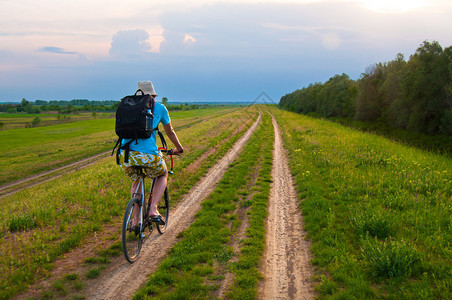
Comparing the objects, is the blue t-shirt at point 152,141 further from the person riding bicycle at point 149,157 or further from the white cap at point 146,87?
the white cap at point 146,87

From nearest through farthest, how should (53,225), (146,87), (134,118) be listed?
(134,118) < (146,87) < (53,225)

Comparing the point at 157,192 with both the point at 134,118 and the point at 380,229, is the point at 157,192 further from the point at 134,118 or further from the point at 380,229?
the point at 380,229

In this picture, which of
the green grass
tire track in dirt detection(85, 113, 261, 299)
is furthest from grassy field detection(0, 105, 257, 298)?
the green grass

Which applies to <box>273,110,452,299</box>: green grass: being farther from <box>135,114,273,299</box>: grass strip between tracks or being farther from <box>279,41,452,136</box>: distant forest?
<box>279,41,452,136</box>: distant forest

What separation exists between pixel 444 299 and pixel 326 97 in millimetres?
84742

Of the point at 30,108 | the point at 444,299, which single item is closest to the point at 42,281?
the point at 444,299

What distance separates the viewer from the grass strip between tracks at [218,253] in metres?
4.16

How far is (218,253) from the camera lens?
529 centimetres

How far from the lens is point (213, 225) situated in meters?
6.57

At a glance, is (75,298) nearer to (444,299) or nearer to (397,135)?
(444,299)

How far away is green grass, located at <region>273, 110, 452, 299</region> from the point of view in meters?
4.13

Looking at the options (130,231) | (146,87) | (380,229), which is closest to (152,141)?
(146,87)

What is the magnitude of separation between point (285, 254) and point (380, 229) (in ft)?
6.95

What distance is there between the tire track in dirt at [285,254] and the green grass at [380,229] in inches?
Result: 9.1
